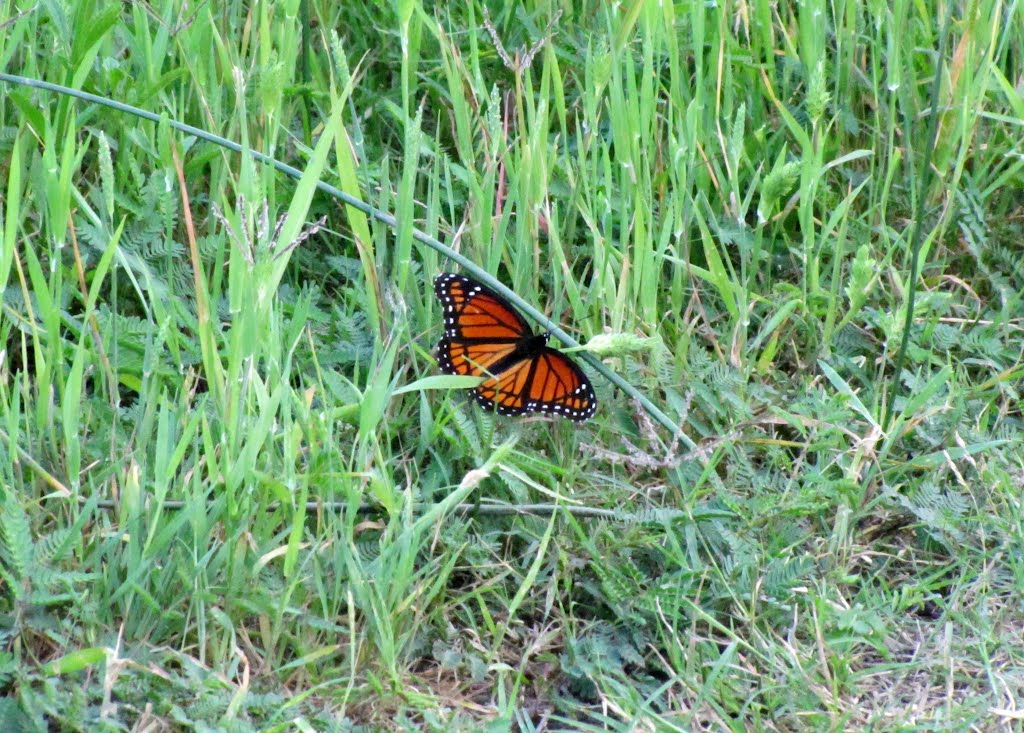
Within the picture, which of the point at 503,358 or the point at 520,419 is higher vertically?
the point at 503,358

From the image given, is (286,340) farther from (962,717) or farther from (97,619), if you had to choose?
(962,717)

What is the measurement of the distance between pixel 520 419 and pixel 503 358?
0.14 meters

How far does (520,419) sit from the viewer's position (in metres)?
2.65

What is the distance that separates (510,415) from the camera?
2.62 metres

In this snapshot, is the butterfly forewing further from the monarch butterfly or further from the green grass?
the green grass

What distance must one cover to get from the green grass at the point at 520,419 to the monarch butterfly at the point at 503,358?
76mm

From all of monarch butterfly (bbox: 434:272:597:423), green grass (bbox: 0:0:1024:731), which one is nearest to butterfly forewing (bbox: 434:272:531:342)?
monarch butterfly (bbox: 434:272:597:423)

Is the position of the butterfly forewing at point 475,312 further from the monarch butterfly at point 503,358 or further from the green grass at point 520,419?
the green grass at point 520,419

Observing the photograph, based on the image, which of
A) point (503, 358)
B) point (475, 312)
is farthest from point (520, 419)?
point (475, 312)

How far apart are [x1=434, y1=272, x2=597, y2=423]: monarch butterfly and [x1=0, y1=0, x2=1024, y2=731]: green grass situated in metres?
0.08

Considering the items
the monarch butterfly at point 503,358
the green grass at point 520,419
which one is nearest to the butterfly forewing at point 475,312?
the monarch butterfly at point 503,358

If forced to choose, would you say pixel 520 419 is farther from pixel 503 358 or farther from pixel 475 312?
pixel 475 312

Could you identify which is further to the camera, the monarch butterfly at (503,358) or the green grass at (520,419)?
the monarch butterfly at (503,358)

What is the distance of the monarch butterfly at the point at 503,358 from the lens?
2580 millimetres
